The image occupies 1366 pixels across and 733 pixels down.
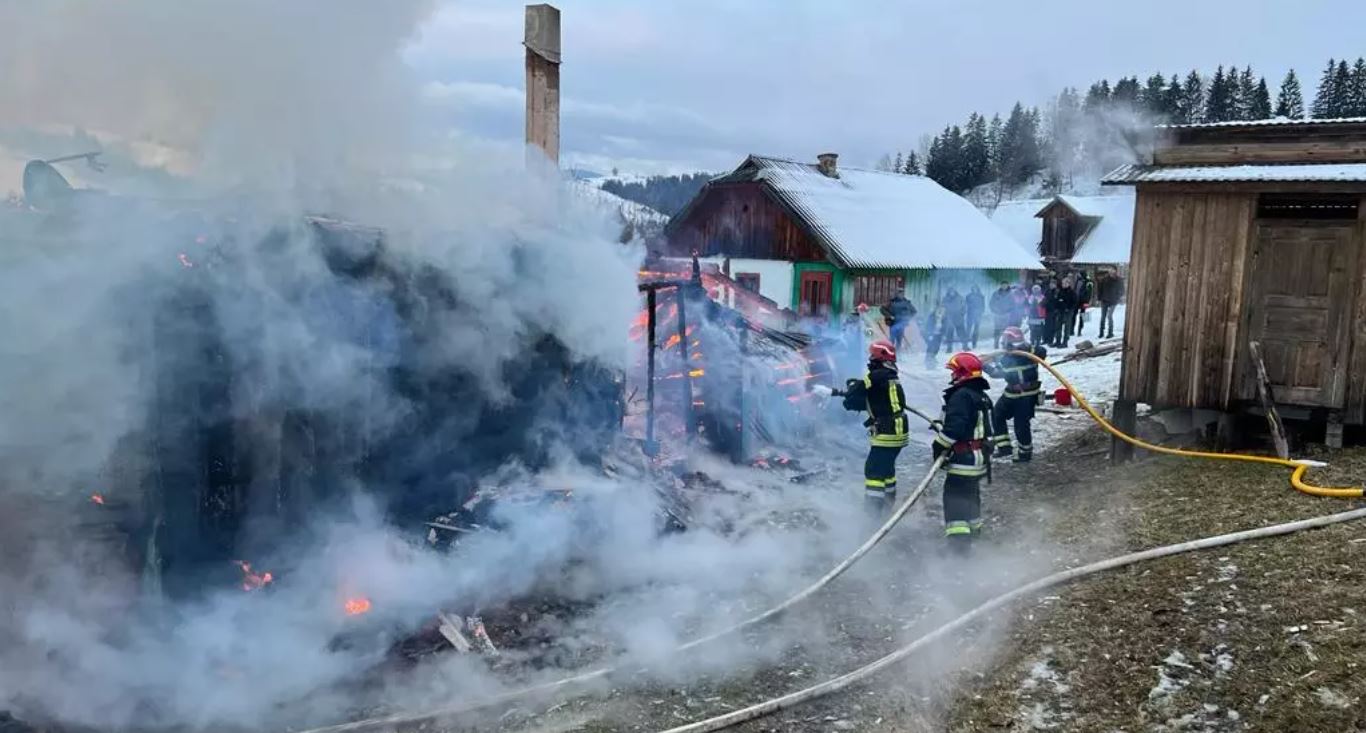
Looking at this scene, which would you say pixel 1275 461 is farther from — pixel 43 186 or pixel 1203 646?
pixel 43 186

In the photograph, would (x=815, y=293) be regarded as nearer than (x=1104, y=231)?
Yes

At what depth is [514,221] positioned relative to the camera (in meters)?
7.61

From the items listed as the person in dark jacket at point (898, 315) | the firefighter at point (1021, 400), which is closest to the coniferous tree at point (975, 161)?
the person in dark jacket at point (898, 315)

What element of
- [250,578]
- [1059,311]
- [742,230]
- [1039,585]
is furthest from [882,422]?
[742,230]

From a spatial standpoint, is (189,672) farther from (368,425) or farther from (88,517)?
(368,425)

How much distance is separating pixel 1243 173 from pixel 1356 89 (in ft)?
223

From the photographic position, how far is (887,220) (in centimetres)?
2691

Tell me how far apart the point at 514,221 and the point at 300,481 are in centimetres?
285

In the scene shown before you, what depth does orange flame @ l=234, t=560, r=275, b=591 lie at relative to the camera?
5.58m

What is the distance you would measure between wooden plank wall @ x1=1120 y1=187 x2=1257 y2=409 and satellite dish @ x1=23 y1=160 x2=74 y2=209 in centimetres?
894

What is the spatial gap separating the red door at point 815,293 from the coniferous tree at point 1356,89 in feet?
179

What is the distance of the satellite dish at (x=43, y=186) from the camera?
200 inches

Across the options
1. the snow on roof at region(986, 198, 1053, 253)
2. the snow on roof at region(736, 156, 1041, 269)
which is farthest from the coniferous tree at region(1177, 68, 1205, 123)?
the snow on roof at region(736, 156, 1041, 269)

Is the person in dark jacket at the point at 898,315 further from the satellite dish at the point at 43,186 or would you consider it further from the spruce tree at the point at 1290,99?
the spruce tree at the point at 1290,99
